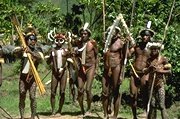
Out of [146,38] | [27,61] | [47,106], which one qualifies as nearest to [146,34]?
[146,38]

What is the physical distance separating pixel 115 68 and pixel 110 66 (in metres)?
0.13

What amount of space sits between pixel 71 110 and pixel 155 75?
15.4ft

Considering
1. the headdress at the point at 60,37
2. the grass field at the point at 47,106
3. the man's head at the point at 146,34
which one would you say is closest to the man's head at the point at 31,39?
the headdress at the point at 60,37

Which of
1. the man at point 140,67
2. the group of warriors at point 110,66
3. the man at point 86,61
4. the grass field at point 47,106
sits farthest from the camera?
the grass field at point 47,106

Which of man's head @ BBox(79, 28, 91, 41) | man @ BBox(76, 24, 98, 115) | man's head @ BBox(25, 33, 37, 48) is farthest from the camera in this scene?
man @ BBox(76, 24, 98, 115)

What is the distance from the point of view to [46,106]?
15375 mm

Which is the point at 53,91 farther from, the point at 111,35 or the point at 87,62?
the point at 111,35

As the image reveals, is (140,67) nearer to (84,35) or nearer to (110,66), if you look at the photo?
(110,66)

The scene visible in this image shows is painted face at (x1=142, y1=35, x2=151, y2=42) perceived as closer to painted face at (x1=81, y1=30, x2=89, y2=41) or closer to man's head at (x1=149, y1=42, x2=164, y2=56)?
man's head at (x1=149, y1=42, x2=164, y2=56)

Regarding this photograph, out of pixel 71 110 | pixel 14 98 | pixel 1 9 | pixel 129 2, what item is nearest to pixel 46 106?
pixel 71 110

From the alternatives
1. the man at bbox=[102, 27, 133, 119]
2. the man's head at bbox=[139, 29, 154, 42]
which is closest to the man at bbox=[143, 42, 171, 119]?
the man's head at bbox=[139, 29, 154, 42]

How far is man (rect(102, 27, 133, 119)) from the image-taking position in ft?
38.1

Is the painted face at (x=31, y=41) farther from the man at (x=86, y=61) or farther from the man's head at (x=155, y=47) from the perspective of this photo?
the man's head at (x=155, y=47)

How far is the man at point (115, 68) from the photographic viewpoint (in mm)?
11609
